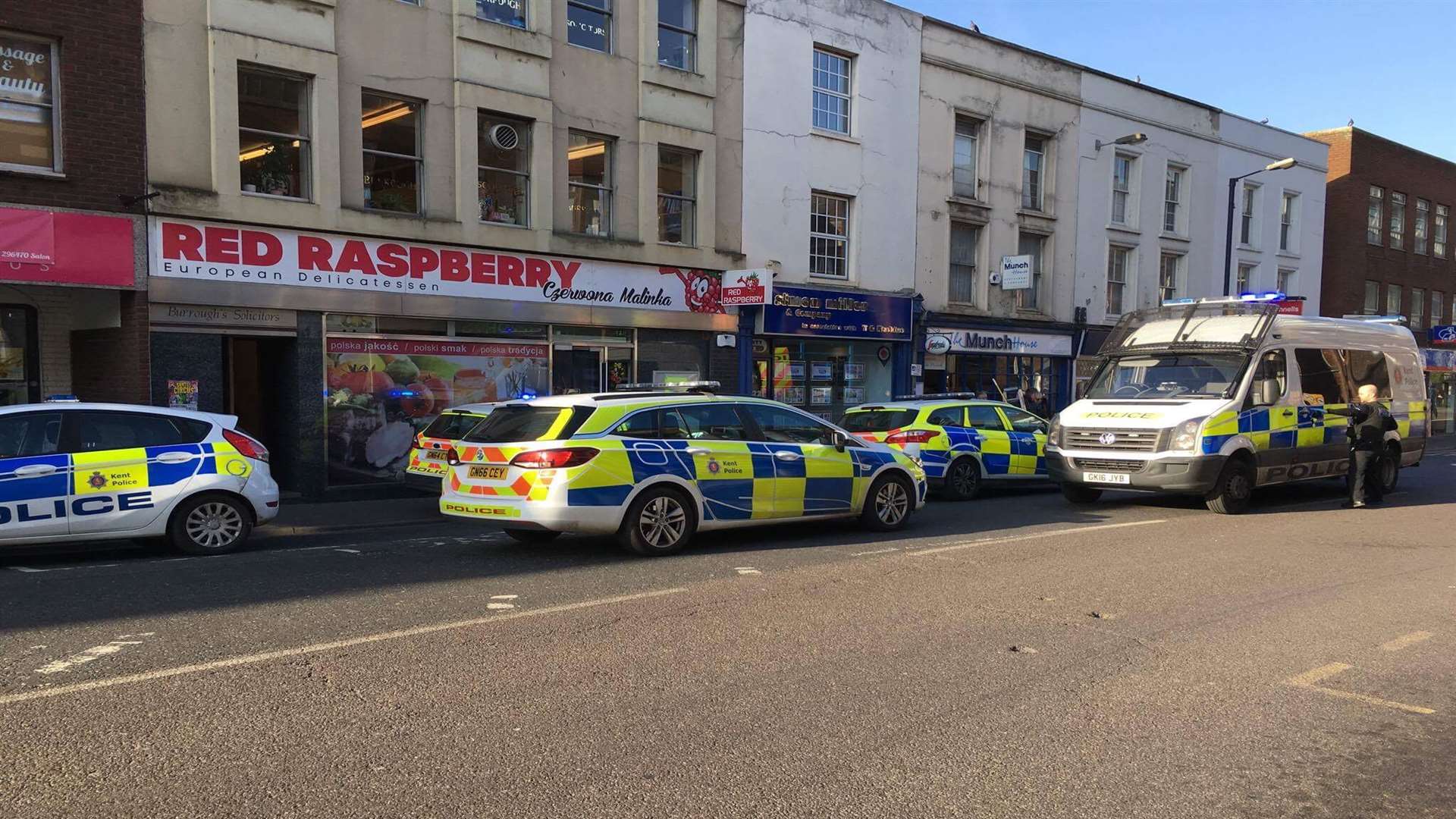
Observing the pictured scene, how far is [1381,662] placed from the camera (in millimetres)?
5984

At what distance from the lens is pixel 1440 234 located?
38.3 metres

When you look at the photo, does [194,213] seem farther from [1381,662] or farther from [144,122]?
[1381,662]

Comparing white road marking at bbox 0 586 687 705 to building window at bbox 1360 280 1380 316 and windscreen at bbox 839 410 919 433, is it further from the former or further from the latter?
building window at bbox 1360 280 1380 316

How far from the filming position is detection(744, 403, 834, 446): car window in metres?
10.2

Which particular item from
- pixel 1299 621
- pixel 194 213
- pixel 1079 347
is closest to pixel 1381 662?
pixel 1299 621

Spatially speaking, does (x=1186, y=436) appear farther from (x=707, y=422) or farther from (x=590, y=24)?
(x=590, y=24)

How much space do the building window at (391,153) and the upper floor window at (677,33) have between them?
4876mm

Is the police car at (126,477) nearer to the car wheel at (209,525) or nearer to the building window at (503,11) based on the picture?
the car wheel at (209,525)

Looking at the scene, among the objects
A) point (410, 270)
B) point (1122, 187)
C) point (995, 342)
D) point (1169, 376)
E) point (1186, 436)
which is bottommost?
point (1186, 436)

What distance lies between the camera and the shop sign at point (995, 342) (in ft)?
76.2

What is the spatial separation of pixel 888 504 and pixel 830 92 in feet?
42.4

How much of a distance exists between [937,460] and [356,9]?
1040 centimetres

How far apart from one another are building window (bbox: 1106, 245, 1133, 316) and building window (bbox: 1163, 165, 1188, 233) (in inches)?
74.9

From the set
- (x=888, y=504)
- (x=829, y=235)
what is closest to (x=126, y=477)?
(x=888, y=504)
